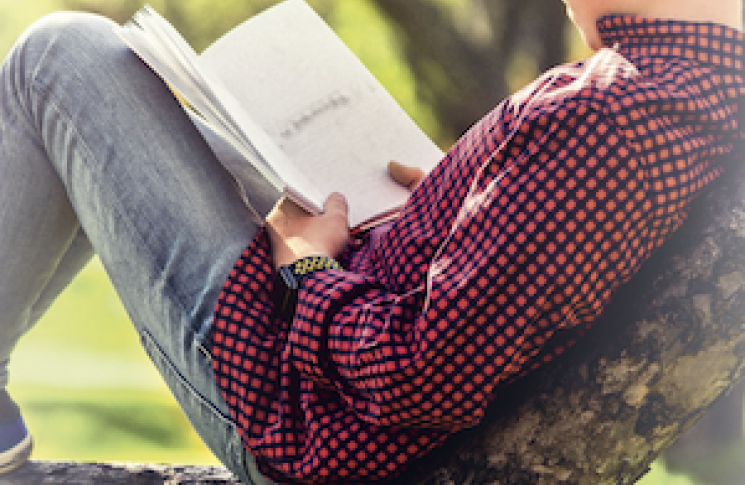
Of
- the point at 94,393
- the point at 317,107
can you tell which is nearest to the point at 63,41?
the point at 317,107

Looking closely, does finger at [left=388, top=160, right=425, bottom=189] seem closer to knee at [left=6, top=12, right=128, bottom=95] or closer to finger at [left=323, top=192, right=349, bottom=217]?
finger at [left=323, top=192, right=349, bottom=217]

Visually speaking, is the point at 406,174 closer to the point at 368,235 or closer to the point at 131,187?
the point at 368,235

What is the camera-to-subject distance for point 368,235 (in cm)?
75

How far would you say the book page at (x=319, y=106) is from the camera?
30.0 inches

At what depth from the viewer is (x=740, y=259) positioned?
479mm

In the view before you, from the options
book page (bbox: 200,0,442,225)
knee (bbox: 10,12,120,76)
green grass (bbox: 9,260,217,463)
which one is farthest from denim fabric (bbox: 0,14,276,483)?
green grass (bbox: 9,260,217,463)

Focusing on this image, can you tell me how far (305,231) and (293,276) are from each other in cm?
8

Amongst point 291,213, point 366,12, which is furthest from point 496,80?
point 291,213

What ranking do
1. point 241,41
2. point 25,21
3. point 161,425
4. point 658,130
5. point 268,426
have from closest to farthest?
point 658,130 < point 268,426 < point 241,41 < point 161,425 < point 25,21

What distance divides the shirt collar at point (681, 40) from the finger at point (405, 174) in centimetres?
29

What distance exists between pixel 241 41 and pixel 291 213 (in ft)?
0.82

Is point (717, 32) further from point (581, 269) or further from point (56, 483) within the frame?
point (56, 483)

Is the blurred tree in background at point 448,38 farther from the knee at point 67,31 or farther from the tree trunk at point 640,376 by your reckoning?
the tree trunk at point 640,376

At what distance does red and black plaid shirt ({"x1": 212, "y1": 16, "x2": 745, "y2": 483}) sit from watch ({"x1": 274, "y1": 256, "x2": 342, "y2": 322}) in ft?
0.06
